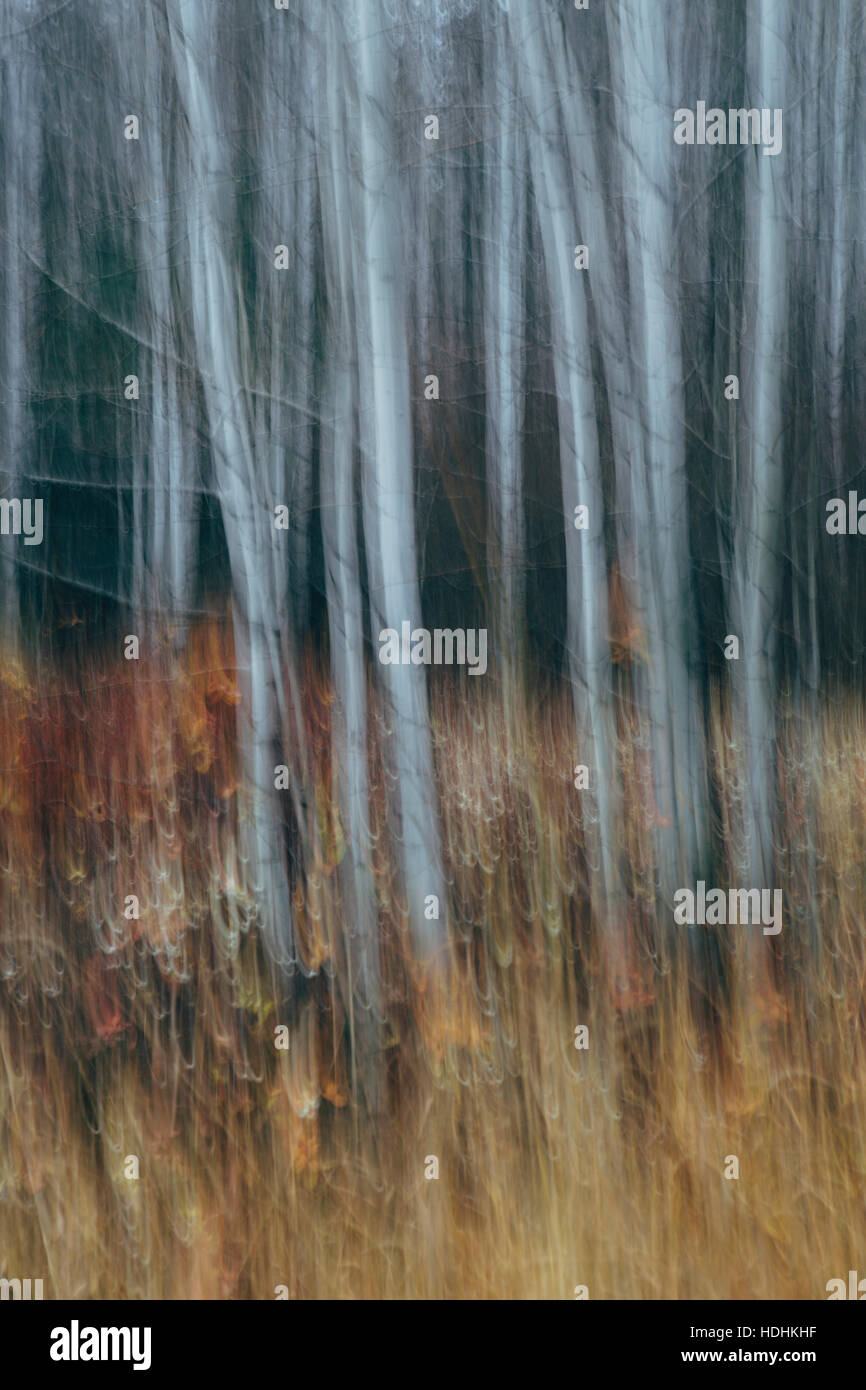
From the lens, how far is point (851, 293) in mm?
2455

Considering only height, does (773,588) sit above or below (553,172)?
below

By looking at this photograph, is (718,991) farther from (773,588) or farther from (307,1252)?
(307,1252)

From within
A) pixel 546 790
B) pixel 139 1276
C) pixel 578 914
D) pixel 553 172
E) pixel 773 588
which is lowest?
pixel 139 1276

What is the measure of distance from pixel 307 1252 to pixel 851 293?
8.14 feet

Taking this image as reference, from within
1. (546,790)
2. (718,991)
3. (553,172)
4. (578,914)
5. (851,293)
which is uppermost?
(553,172)

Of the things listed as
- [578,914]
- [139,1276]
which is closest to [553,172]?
[578,914]

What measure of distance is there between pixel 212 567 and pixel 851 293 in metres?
1.57
